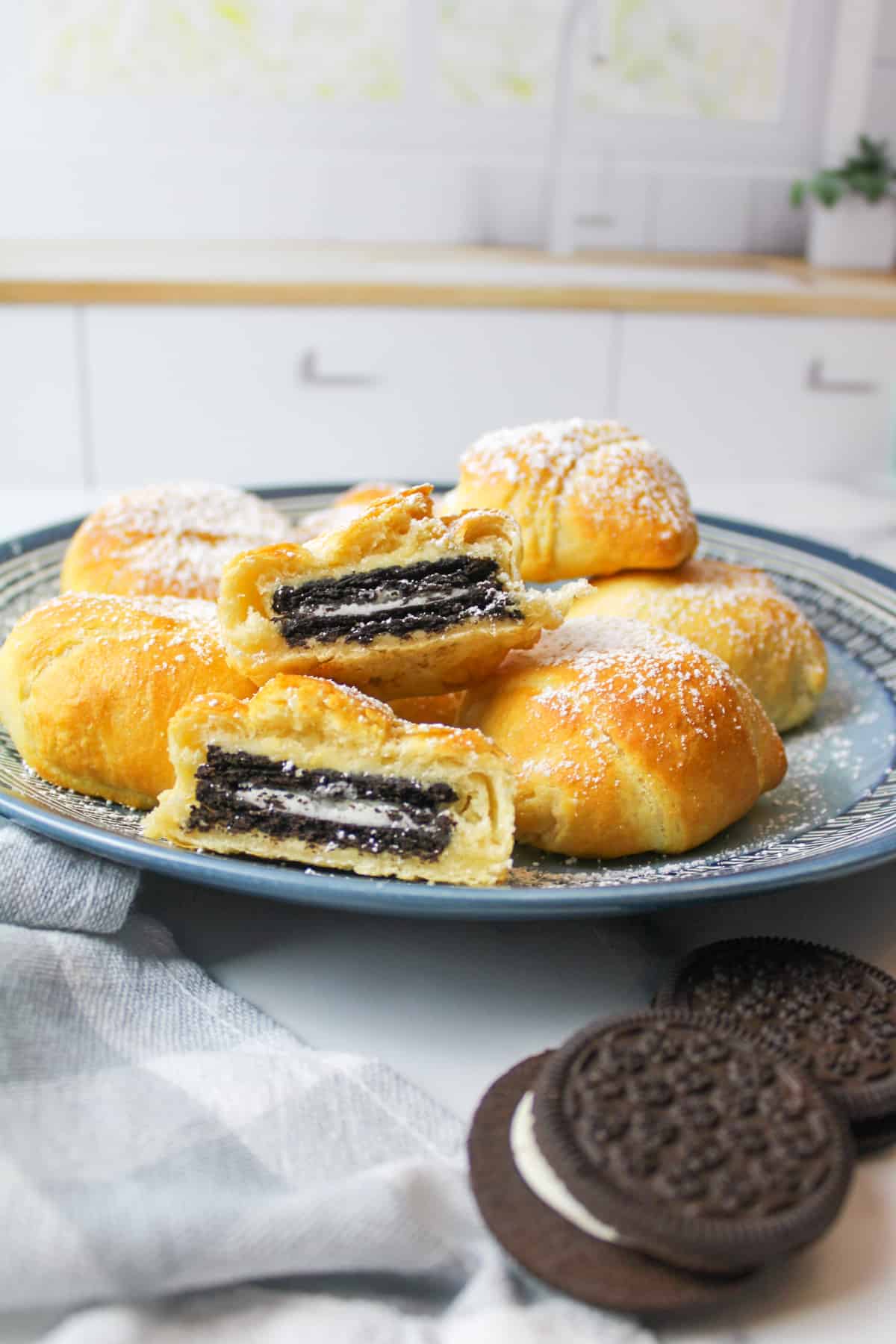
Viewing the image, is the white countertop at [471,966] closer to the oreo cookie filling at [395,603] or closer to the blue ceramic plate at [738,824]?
the blue ceramic plate at [738,824]

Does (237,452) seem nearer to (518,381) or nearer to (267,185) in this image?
(518,381)

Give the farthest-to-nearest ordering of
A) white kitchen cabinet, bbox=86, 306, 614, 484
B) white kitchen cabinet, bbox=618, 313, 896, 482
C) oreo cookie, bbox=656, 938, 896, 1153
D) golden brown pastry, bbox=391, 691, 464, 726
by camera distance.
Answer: white kitchen cabinet, bbox=618, 313, 896, 482, white kitchen cabinet, bbox=86, 306, 614, 484, golden brown pastry, bbox=391, 691, 464, 726, oreo cookie, bbox=656, 938, 896, 1153

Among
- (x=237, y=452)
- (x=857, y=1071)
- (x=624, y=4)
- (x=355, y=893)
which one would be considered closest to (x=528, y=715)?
(x=355, y=893)

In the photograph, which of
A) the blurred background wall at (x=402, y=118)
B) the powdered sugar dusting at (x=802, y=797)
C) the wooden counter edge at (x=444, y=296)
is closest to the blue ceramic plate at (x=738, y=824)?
the powdered sugar dusting at (x=802, y=797)

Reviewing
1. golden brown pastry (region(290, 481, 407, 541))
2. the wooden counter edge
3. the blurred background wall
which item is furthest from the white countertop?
the blurred background wall

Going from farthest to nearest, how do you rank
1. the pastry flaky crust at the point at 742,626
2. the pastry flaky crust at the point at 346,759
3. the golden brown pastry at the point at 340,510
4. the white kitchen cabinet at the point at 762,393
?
the white kitchen cabinet at the point at 762,393
the golden brown pastry at the point at 340,510
the pastry flaky crust at the point at 742,626
the pastry flaky crust at the point at 346,759

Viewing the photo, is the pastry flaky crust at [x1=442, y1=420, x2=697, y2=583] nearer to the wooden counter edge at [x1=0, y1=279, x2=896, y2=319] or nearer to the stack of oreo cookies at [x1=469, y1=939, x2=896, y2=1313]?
the stack of oreo cookies at [x1=469, y1=939, x2=896, y2=1313]
